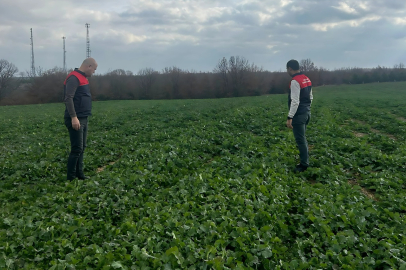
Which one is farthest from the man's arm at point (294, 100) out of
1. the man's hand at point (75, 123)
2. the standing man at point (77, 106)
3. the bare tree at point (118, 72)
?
the bare tree at point (118, 72)

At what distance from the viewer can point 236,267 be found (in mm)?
3695

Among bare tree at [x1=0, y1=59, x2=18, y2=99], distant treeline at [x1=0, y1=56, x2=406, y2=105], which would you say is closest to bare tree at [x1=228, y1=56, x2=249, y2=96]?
distant treeline at [x1=0, y1=56, x2=406, y2=105]

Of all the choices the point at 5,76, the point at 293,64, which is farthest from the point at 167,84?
the point at 293,64

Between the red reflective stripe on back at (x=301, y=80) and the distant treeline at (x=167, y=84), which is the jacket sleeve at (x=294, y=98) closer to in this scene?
the red reflective stripe on back at (x=301, y=80)

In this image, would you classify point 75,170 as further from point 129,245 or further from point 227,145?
Answer: point 227,145

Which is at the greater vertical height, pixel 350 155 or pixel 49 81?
pixel 49 81

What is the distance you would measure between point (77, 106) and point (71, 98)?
28cm

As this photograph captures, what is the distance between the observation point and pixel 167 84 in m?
78.4

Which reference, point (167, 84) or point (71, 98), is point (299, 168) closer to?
point (71, 98)

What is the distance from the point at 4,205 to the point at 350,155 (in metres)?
9.42

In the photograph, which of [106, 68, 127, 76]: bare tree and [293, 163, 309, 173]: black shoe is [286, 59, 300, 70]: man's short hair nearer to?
[293, 163, 309, 173]: black shoe

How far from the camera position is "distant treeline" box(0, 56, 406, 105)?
64.5 metres

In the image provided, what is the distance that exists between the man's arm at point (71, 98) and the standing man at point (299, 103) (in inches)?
203

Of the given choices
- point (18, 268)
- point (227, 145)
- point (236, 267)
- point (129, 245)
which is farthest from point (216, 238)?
point (227, 145)
